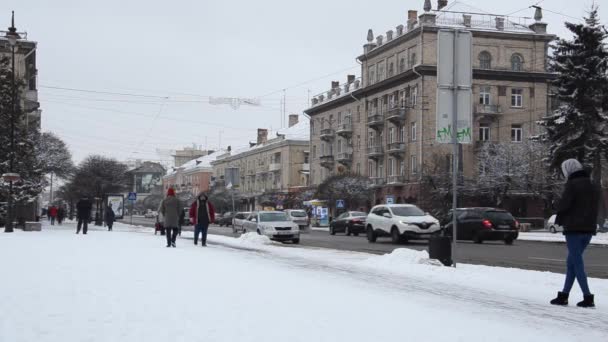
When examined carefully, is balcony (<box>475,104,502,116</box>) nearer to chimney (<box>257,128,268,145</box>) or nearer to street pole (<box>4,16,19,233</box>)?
street pole (<box>4,16,19,233</box>)

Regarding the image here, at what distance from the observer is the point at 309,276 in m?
12.7

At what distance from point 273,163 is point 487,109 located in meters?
43.8

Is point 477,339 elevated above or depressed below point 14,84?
below

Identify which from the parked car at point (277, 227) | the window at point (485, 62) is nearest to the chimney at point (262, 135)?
the window at point (485, 62)

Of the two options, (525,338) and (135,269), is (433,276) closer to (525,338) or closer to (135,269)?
(135,269)

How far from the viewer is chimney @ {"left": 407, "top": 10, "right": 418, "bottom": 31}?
6712 centimetres

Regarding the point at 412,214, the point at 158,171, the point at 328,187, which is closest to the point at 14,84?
the point at 412,214

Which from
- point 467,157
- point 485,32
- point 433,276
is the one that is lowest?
point 433,276

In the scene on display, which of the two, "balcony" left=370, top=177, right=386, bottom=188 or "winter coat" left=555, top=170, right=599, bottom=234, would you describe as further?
"balcony" left=370, top=177, right=386, bottom=188

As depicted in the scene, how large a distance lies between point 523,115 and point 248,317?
63.4m

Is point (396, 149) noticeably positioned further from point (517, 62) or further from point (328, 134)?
point (328, 134)

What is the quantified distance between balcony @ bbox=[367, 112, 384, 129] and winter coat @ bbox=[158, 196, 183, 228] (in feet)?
170

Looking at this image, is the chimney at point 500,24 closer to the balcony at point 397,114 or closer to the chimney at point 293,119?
the balcony at point 397,114

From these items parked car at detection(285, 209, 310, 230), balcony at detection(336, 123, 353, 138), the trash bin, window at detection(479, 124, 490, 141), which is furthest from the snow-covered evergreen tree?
balcony at detection(336, 123, 353, 138)
